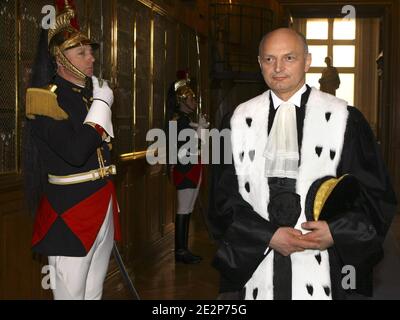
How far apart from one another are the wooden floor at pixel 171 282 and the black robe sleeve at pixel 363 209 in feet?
8.88

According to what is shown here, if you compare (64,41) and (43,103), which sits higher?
(64,41)

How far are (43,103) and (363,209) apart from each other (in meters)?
1.34

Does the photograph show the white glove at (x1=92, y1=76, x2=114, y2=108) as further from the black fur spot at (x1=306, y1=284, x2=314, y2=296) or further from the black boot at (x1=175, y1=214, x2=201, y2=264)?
the black boot at (x1=175, y1=214, x2=201, y2=264)

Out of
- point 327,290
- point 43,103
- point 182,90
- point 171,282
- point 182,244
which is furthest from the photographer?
point 182,244

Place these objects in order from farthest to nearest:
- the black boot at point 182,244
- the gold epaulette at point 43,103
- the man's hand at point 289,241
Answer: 1. the black boot at point 182,244
2. the gold epaulette at point 43,103
3. the man's hand at point 289,241

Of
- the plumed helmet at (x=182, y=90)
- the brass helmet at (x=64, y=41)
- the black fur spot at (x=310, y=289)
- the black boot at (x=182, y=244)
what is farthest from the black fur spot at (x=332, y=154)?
the black boot at (x=182, y=244)

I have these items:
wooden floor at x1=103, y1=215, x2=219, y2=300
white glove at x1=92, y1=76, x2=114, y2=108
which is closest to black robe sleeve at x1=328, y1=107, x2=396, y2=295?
white glove at x1=92, y1=76, x2=114, y2=108

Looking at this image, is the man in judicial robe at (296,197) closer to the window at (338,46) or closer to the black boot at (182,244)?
the black boot at (182,244)

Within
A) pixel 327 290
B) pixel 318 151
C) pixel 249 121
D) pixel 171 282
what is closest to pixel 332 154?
pixel 318 151

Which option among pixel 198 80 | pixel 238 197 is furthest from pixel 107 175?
pixel 198 80

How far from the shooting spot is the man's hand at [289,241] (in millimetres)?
1886

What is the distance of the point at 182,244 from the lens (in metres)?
5.85

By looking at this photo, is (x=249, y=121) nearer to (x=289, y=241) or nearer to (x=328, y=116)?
(x=328, y=116)

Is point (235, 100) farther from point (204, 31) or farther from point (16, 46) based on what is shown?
point (16, 46)
